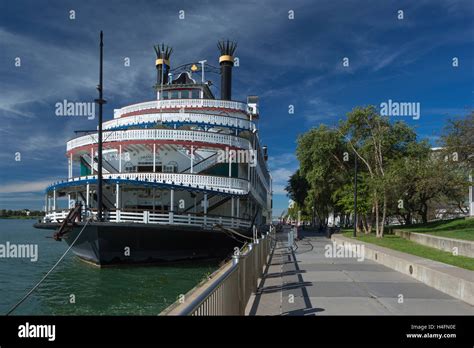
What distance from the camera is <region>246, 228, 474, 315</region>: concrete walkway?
7625 millimetres

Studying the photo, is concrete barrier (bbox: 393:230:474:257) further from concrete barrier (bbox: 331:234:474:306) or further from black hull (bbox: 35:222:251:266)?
black hull (bbox: 35:222:251:266)

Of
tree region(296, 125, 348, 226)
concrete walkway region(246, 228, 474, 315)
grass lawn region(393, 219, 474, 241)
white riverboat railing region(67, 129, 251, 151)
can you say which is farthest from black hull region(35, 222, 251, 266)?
tree region(296, 125, 348, 226)

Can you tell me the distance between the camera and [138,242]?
17906 millimetres

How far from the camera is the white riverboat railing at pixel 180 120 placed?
25094 mm

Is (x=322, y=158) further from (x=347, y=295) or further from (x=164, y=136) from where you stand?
(x=347, y=295)

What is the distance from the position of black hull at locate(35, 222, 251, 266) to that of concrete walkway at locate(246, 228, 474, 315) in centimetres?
619

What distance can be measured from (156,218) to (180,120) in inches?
340

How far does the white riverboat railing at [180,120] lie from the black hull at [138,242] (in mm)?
8216

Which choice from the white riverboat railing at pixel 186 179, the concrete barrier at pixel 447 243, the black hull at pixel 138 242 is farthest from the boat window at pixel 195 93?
the concrete barrier at pixel 447 243

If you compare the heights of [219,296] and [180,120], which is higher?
[180,120]

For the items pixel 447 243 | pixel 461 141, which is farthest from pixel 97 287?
pixel 461 141

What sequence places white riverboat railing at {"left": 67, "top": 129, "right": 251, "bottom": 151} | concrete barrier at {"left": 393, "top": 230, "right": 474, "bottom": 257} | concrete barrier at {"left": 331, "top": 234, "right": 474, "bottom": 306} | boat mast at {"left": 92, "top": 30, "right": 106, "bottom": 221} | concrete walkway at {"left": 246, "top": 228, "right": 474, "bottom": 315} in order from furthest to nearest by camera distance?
white riverboat railing at {"left": 67, "top": 129, "right": 251, "bottom": 151} < boat mast at {"left": 92, "top": 30, "right": 106, "bottom": 221} < concrete barrier at {"left": 393, "top": 230, "right": 474, "bottom": 257} < concrete barrier at {"left": 331, "top": 234, "right": 474, "bottom": 306} < concrete walkway at {"left": 246, "top": 228, "right": 474, "bottom": 315}
